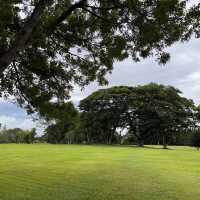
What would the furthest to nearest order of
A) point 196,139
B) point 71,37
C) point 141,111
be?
point 196,139, point 141,111, point 71,37

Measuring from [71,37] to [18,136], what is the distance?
75843 millimetres

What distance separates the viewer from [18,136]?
8431 cm

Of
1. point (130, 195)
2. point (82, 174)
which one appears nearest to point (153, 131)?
point (82, 174)

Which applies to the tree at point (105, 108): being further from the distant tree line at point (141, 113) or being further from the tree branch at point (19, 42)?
the tree branch at point (19, 42)

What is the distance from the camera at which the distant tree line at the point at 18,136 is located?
82.4 meters

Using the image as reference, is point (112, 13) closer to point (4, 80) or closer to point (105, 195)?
point (4, 80)

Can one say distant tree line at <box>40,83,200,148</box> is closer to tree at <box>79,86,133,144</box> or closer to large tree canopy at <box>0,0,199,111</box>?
tree at <box>79,86,133,144</box>

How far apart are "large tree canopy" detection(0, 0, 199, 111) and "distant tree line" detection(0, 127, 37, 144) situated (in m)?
69.3

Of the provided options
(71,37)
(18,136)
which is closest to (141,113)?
(18,136)

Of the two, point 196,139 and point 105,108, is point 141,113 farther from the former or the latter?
point 196,139

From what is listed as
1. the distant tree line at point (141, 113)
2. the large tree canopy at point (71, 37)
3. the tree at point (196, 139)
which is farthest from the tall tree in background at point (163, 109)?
the large tree canopy at point (71, 37)

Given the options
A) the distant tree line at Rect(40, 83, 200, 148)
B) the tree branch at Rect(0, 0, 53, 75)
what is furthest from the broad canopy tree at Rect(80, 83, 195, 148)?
the tree branch at Rect(0, 0, 53, 75)

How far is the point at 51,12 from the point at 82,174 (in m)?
8.72

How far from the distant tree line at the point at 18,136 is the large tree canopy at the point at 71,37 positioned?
6930cm
